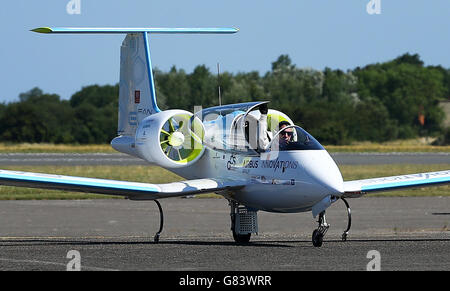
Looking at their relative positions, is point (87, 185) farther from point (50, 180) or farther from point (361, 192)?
point (361, 192)

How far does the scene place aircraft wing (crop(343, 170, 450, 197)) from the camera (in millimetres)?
18206

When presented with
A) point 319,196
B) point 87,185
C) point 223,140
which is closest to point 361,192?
point 319,196

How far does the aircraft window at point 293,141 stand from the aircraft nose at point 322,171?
0.20 m

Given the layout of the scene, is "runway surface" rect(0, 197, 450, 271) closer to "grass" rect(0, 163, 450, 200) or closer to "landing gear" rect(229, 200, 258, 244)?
"landing gear" rect(229, 200, 258, 244)

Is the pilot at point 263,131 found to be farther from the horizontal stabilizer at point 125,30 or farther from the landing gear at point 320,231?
the horizontal stabilizer at point 125,30

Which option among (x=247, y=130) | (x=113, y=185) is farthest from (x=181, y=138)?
(x=113, y=185)

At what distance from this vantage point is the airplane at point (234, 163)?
1766 centimetres

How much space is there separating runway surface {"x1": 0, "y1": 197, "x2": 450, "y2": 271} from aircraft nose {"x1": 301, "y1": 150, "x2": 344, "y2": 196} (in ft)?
3.62

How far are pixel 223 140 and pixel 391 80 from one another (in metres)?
67.9

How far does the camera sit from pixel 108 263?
14.8 metres

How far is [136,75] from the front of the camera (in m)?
23.8

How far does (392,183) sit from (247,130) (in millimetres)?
Result: 2997

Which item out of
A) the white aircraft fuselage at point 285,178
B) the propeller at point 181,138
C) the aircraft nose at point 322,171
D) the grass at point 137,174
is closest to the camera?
the aircraft nose at point 322,171

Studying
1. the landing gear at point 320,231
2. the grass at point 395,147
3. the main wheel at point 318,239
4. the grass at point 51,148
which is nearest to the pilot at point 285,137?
the landing gear at point 320,231
